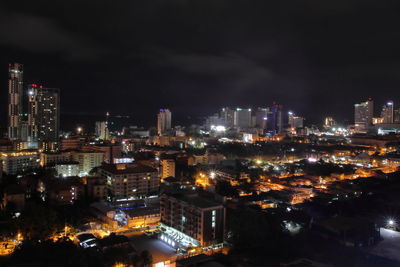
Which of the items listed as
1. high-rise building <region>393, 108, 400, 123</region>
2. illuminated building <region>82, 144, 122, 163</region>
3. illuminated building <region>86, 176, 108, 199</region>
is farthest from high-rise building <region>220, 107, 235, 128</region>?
illuminated building <region>86, 176, 108, 199</region>

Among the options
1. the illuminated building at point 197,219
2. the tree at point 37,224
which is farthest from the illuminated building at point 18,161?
the illuminated building at point 197,219

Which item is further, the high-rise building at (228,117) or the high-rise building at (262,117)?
the high-rise building at (228,117)

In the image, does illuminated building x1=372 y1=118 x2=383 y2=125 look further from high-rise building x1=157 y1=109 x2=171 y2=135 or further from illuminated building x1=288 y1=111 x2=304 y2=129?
high-rise building x1=157 y1=109 x2=171 y2=135

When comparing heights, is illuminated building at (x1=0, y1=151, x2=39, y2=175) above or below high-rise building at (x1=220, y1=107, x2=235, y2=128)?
below

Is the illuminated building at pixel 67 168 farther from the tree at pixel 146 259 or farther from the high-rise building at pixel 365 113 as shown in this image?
the high-rise building at pixel 365 113

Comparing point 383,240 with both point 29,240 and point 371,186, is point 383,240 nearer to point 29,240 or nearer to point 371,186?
point 371,186

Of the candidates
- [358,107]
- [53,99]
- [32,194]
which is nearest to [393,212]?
[32,194]
